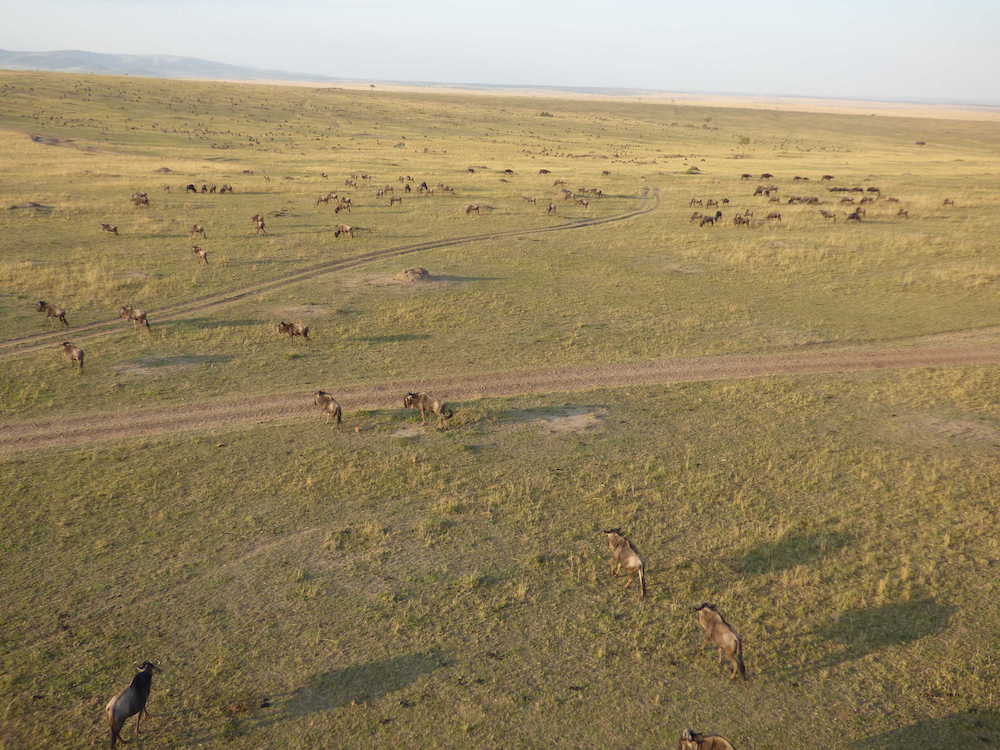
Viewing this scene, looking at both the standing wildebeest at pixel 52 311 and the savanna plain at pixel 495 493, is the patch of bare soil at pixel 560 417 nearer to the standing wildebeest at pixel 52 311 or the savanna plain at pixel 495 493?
the savanna plain at pixel 495 493

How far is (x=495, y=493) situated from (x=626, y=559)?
3.65m

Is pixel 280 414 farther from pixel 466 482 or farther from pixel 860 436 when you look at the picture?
pixel 860 436

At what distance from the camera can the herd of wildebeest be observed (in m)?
8.40

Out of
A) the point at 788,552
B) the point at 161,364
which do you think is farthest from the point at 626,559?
the point at 161,364

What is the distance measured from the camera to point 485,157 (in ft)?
270

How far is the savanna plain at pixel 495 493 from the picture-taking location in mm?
9336

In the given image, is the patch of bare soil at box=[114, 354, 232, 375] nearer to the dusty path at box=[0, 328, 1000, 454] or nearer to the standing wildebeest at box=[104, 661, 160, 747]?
the dusty path at box=[0, 328, 1000, 454]

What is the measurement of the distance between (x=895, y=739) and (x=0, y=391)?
72.8 feet

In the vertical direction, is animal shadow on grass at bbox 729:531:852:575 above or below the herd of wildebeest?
below

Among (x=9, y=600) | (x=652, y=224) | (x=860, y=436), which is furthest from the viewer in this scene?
A: (x=652, y=224)

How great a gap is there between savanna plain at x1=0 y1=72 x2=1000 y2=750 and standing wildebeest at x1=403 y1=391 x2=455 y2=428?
408mm

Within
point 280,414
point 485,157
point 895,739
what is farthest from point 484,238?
point 485,157

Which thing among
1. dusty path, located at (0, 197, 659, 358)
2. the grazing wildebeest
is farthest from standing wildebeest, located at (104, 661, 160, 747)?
the grazing wildebeest

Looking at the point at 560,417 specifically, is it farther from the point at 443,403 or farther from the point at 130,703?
the point at 130,703
